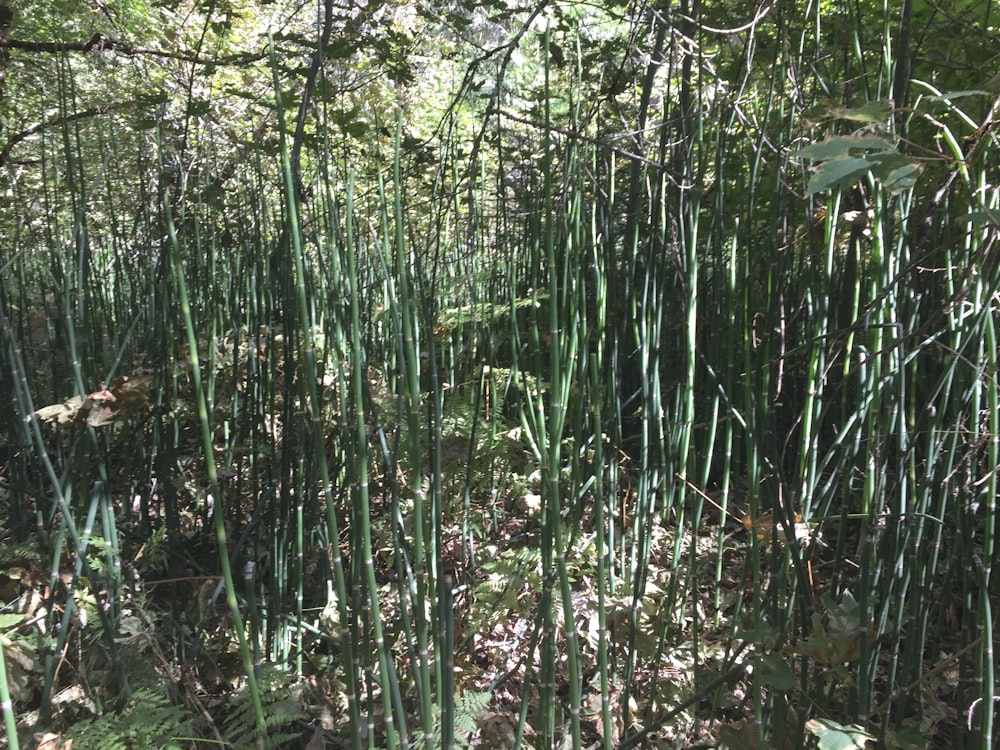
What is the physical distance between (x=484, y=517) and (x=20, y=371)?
3.38 feet

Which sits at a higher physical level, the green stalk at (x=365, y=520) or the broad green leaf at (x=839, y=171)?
the broad green leaf at (x=839, y=171)

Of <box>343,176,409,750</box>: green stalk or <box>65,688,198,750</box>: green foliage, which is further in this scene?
<box>65,688,198,750</box>: green foliage

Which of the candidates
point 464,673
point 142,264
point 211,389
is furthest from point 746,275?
point 142,264

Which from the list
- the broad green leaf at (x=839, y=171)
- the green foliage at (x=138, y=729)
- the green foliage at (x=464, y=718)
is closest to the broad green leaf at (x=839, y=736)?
the green foliage at (x=464, y=718)

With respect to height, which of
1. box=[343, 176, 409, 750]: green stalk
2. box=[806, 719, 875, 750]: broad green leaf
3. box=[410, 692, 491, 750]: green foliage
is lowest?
box=[410, 692, 491, 750]: green foliage

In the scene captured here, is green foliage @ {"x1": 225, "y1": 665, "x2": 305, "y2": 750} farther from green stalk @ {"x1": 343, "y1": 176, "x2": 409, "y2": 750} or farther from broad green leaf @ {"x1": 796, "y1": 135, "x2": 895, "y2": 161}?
broad green leaf @ {"x1": 796, "y1": 135, "x2": 895, "y2": 161}

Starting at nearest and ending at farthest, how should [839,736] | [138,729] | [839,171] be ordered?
[839,171] < [839,736] < [138,729]

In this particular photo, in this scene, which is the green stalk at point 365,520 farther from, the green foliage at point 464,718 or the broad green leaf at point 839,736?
the broad green leaf at point 839,736

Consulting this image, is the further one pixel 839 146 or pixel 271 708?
pixel 271 708

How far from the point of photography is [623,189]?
2.11 m

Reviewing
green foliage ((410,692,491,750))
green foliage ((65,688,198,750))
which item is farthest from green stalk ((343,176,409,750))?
green foliage ((65,688,198,750))

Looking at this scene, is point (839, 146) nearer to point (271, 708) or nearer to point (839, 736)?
point (839, 736)

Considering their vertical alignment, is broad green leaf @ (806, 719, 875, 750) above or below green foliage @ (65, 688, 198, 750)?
above

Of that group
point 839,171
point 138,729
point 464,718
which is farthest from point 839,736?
point 138,729
